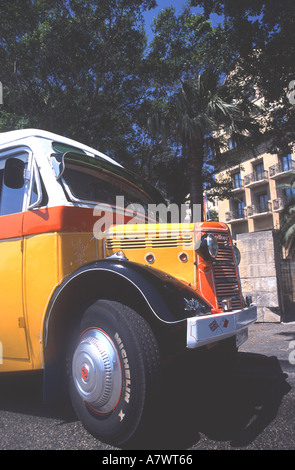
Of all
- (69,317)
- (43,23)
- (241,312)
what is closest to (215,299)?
(241,312)

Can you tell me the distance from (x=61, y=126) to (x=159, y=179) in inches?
237

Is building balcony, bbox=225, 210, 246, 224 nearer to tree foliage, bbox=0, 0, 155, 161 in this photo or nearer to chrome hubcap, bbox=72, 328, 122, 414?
tree foliage, bbox=0, 0, 155, 161

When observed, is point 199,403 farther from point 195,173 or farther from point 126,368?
point 195,173

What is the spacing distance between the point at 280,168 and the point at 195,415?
118ft

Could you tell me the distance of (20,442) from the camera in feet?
8.39

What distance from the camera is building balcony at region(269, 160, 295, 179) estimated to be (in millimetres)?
35062

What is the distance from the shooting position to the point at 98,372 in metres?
2.51

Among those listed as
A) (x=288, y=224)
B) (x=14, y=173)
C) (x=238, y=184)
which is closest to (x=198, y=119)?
(x=14, y=173)

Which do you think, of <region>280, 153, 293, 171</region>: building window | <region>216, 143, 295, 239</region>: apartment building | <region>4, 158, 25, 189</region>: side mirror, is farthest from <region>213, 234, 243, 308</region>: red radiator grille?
<region>280, 153, 293, 171</region>: building window

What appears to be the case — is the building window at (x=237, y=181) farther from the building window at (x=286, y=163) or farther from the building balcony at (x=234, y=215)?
the building window at (x=286, y=163)

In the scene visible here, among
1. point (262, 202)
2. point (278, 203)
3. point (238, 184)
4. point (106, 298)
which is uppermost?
point (238, 184)

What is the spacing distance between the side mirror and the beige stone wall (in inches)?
259

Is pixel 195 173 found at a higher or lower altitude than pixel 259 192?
lower
